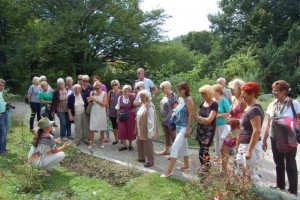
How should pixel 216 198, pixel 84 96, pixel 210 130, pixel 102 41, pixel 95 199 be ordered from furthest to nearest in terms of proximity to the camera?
pixel 102 41
pixel 84 96
pixel 210 130
pixel 95 199
pixel 216 198

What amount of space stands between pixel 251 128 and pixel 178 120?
161cm

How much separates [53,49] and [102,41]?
138 inches

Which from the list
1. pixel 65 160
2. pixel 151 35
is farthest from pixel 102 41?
pixel 65 160

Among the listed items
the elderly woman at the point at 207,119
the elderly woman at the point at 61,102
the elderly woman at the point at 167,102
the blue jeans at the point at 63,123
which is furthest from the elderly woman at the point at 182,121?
the blue jeans at the point at 63,123

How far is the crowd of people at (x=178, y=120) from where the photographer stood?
14.4 feet

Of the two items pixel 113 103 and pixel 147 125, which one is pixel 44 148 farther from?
pixel 113 103

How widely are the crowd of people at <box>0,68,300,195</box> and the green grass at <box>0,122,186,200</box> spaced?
306 millimetres

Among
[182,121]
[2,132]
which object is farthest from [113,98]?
[182,121]

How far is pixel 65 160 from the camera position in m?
6.79

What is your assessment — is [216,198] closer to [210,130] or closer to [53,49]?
[210,130]

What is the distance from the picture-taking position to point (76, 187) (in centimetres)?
534

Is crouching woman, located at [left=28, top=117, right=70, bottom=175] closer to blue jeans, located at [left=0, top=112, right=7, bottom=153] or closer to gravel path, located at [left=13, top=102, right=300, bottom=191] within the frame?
gravel path, located at [left=13, top=102, right=300, bottom=191]

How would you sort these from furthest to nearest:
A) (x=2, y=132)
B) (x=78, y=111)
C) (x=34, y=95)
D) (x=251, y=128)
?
(x=34, y=95) < (x=78, y=111) < (x=2, y=132) < (x=251, y=128)

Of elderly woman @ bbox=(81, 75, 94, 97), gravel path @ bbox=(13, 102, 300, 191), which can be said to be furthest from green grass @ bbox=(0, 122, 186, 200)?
elderly woman @ bbox=(81, 75, 94, 97)
